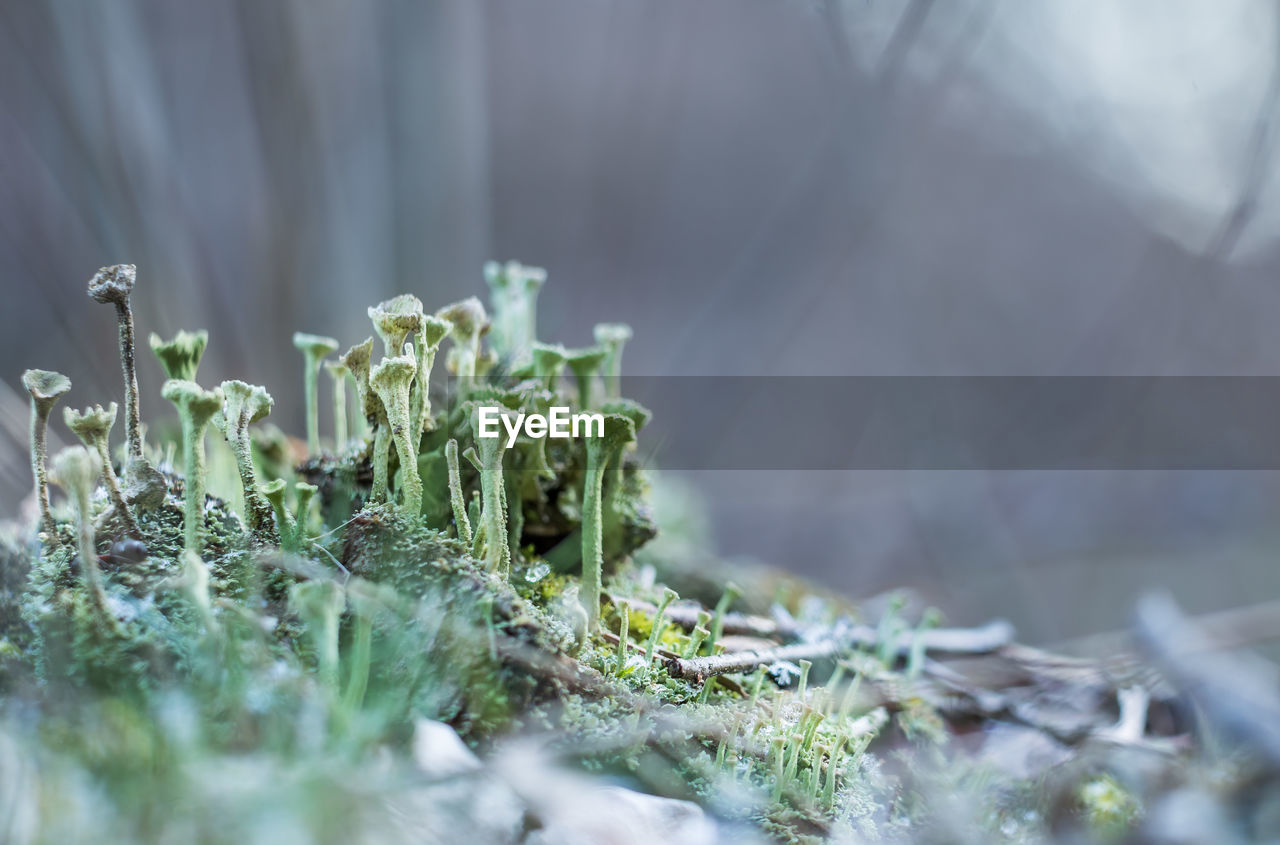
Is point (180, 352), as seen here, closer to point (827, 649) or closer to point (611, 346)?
point (611, 346)

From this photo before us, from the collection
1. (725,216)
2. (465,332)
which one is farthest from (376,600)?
(725,216)

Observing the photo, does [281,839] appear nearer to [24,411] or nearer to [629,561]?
[629,561]

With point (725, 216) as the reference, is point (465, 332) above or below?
below

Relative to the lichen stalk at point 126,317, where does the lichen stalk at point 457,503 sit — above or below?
below

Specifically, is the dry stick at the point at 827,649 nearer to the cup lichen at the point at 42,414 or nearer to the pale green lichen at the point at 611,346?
the pale green lichen at the point at 611,346

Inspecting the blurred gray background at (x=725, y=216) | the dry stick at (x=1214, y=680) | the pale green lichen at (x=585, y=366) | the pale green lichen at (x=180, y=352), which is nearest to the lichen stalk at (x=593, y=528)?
the pale green lichen at (x=585, y=366)

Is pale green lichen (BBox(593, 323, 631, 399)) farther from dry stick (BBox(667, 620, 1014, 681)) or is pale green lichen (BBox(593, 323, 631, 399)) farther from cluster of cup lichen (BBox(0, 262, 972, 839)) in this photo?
dry stick (BBox(667, 620, 1014, 681))
